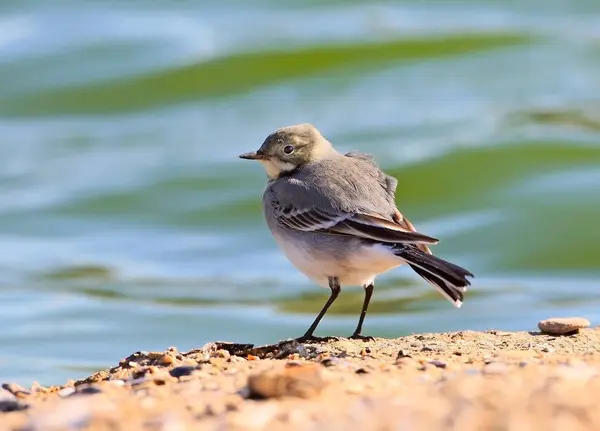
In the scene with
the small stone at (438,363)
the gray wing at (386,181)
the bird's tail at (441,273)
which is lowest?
the small stone at (438,363)

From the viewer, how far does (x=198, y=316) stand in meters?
12.8

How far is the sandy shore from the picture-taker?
14.5ft

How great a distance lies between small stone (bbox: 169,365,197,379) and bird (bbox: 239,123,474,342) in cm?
160

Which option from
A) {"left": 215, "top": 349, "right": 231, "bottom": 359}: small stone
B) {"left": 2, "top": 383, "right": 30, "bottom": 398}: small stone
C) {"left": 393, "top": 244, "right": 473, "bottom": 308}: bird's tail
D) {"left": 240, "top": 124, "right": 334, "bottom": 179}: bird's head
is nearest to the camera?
{"left": 2, "top": 383, "right": 30, "bottom": 398}: small stone

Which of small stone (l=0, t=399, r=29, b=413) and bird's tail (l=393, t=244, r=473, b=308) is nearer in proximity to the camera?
small stone (l=0, t=399, r=29, b=413)

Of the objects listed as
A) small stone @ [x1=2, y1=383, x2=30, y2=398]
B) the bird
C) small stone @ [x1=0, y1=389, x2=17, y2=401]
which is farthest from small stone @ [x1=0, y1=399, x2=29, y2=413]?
the bird

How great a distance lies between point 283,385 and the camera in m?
4.79

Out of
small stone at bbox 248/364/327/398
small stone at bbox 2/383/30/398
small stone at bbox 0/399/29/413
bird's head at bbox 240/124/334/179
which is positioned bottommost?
small stone at bbox 0/399/29/413

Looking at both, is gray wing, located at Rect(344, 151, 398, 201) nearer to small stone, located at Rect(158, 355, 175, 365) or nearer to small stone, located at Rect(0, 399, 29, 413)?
small stone, located at Rect(158, 355, 175, 365)

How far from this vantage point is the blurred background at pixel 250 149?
509 inches

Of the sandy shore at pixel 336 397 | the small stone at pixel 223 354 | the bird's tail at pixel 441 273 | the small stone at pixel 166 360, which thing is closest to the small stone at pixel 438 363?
the sandy shore at pixel 336 397

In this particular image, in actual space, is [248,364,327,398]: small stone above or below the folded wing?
below

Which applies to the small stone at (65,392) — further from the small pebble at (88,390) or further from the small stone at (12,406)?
the small stone at (12,406)

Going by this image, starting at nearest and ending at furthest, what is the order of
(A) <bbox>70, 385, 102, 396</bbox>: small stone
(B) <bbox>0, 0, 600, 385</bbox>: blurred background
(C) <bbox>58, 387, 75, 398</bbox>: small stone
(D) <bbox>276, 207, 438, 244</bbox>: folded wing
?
(A) <bbox>70, 385, 102, 396</bbox>: small stone, (C) <bbox>58, 387, 75, 398</bbox>: small stone, (D) <bbox>276, 207, 438, 244</bbox>: folded wing, (B) <bbox>0, 0, 600, 385</bbox>: blurred background
